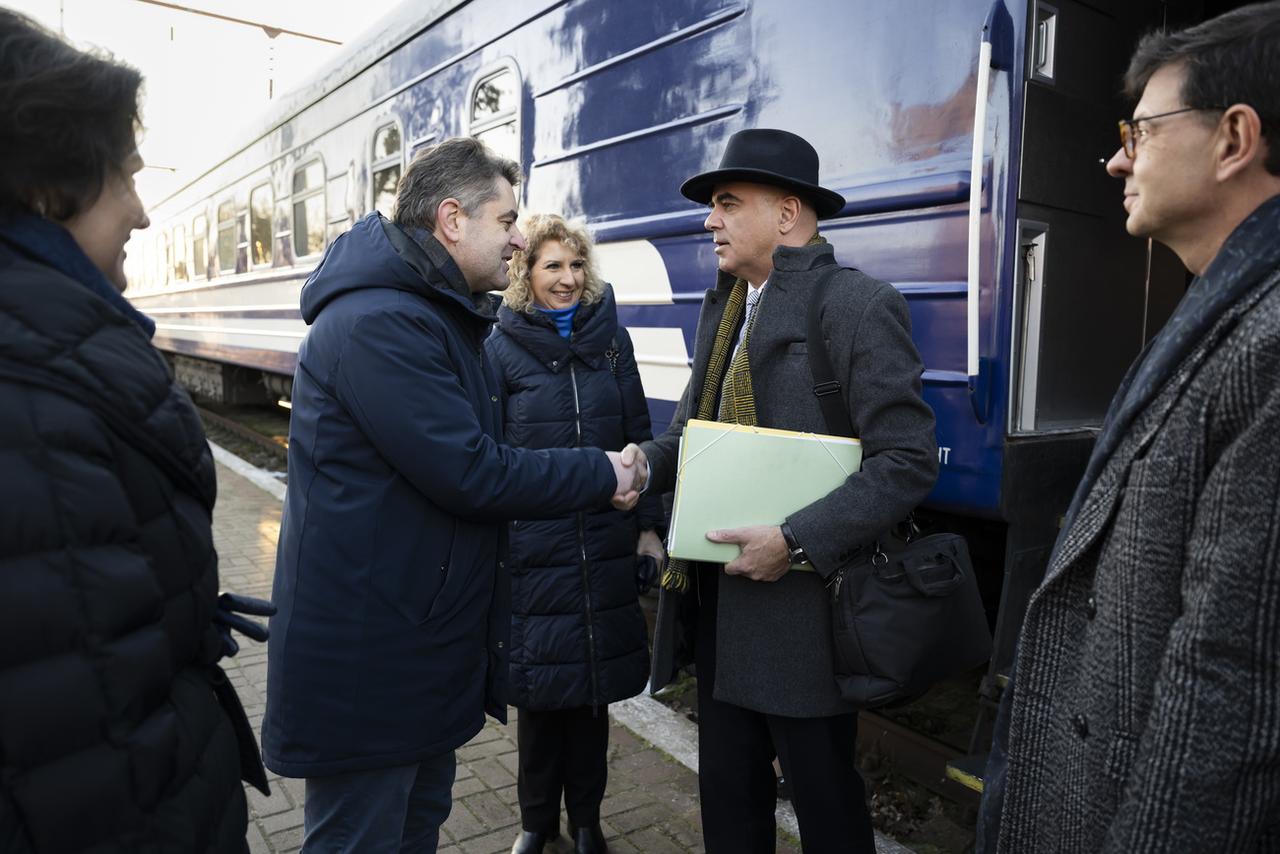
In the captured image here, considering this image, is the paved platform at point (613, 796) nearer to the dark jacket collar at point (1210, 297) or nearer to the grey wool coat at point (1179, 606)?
the grey wool coat at point (1179, 606)

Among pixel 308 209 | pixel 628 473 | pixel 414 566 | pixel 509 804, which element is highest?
pixel 308 209

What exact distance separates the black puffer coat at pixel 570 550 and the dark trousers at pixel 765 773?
44 centimetres

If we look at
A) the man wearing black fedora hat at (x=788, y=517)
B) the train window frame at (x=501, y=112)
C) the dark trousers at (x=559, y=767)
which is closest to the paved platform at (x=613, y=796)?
the dark trousers at (x=559, y=767)

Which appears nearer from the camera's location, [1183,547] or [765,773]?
[1183,547]

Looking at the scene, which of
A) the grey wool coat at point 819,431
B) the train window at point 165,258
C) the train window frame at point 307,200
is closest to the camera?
the grey wool coat at point 819,431

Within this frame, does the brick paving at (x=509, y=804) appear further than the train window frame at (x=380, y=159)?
No

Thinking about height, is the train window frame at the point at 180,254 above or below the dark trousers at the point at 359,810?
above

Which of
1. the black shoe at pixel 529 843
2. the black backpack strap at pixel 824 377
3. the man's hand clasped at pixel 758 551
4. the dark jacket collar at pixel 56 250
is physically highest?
the dark jacket collar at pixel 56 250

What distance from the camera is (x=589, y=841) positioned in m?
2.58

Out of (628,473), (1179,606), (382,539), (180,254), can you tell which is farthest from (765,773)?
(180,254)

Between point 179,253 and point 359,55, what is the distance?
358 inches

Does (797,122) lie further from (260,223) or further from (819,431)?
(260,223)

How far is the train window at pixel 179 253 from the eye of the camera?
1343cm

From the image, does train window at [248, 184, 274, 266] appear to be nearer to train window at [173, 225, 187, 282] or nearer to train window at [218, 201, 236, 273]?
train window at [218, 201, 236, 273]
